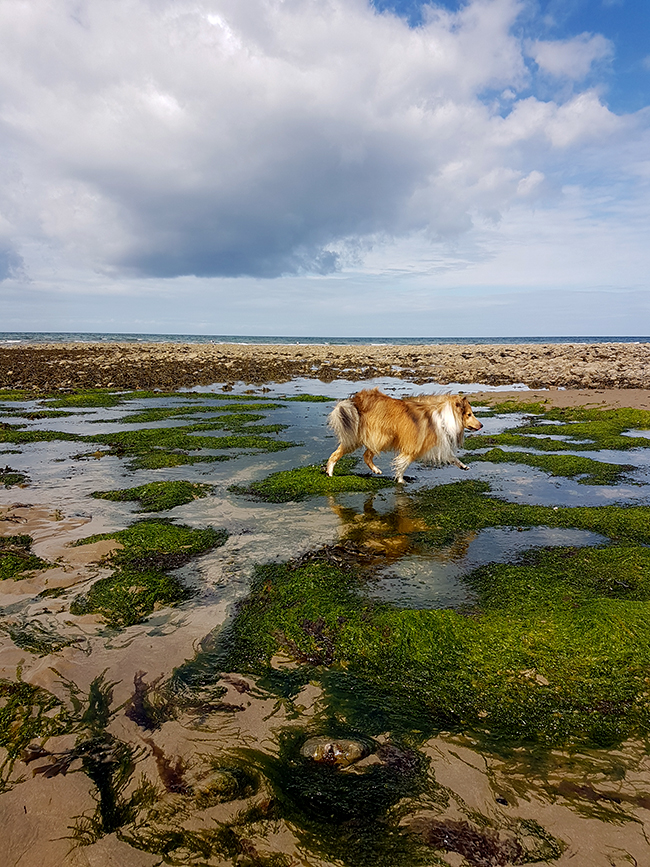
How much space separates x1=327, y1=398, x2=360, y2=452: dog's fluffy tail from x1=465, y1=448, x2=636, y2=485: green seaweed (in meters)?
3.10

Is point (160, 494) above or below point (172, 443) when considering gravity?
below

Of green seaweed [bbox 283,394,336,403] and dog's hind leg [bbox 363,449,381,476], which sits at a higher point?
green seaweed [bbox 283,394,336,403]

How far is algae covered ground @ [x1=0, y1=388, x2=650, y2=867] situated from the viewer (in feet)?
8.11

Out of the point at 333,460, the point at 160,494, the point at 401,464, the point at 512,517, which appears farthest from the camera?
the point at 333,460

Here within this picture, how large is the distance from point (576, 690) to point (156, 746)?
119 inches

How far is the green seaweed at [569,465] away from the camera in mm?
8812

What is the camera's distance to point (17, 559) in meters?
5.39

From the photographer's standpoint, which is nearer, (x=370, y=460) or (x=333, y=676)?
(x=333, y=676)

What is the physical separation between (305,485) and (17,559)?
4.58 metres

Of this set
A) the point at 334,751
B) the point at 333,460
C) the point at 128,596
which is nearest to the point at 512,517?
the point at 333,460

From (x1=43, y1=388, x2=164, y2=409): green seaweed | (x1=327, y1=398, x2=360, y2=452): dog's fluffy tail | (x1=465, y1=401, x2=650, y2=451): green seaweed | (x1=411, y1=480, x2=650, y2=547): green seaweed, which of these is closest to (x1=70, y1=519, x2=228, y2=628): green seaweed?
(x1=411, y1=480, x2=650, y2=547): green seaweed

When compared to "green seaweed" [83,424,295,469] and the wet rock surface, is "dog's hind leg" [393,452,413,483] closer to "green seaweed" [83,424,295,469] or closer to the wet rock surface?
"green seaweed" [83,424,295,469]

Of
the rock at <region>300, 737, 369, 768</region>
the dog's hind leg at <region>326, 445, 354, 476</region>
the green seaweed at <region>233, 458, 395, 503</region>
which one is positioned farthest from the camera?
the dog's hind leg at <region>326, 445, 354, 476</region>

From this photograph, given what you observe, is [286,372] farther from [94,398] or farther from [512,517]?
[512,517]
